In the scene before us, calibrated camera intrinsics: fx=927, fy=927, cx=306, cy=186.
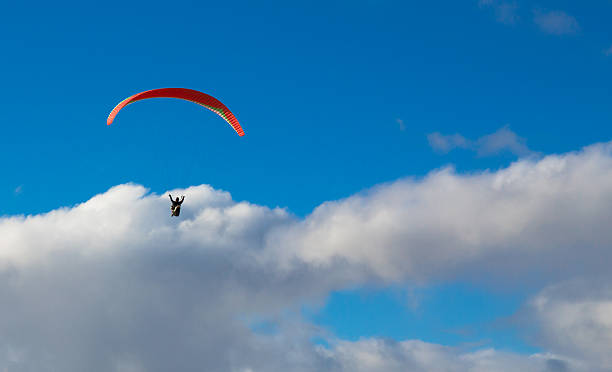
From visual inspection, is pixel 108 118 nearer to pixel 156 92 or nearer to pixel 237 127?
pixel 156 92

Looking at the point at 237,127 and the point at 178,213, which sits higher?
the point at 237,127

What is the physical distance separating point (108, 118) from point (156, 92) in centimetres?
667

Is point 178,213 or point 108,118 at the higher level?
point 108,118

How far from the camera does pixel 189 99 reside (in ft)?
371

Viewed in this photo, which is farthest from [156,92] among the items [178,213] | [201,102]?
[178,213]

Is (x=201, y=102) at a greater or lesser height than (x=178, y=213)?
greater

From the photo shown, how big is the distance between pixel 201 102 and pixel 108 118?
1134cm

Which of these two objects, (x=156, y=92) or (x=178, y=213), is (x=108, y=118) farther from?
(x=178, y=213)

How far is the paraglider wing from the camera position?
110 metres

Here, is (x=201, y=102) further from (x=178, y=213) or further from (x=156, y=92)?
(x=178, y=213)

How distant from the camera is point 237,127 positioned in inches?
4594

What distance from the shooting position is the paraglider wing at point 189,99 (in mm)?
110000

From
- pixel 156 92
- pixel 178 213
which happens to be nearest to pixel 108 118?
pixel 156 92

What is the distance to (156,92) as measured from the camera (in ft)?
362
